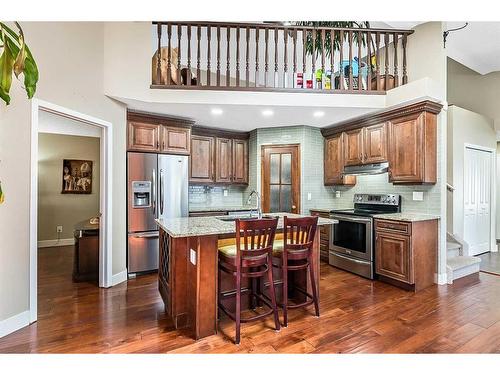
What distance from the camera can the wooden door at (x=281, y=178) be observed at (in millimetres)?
4938

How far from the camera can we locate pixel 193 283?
2.32 metres

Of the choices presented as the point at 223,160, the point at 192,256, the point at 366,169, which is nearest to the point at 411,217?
the point at 366,169

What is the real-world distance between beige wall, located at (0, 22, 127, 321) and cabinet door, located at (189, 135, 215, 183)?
1.43 m

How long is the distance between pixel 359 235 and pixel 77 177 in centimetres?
594

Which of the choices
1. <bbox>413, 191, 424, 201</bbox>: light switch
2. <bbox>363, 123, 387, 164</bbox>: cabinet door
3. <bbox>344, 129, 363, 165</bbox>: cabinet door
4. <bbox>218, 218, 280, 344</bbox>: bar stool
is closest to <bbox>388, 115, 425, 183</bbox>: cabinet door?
<bbox>363, 123, 387, 164</bbox>: cabinet door

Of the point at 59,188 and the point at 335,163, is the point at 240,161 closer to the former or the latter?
the point at 335,163

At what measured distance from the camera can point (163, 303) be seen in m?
2.94

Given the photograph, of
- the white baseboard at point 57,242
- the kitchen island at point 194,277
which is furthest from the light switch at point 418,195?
the white baseboard at point 57,242

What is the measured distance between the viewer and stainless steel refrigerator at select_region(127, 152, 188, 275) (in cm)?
385

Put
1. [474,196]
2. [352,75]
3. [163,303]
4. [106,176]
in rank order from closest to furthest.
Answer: [163,303] < [106,176] < [352,75] < [474,196]

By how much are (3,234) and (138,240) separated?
67.7 inches

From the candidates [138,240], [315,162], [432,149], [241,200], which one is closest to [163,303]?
[138,240]

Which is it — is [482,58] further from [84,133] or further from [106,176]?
[84,133]

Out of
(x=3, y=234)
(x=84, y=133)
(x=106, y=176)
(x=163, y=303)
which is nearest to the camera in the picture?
(x=3, y=234)
